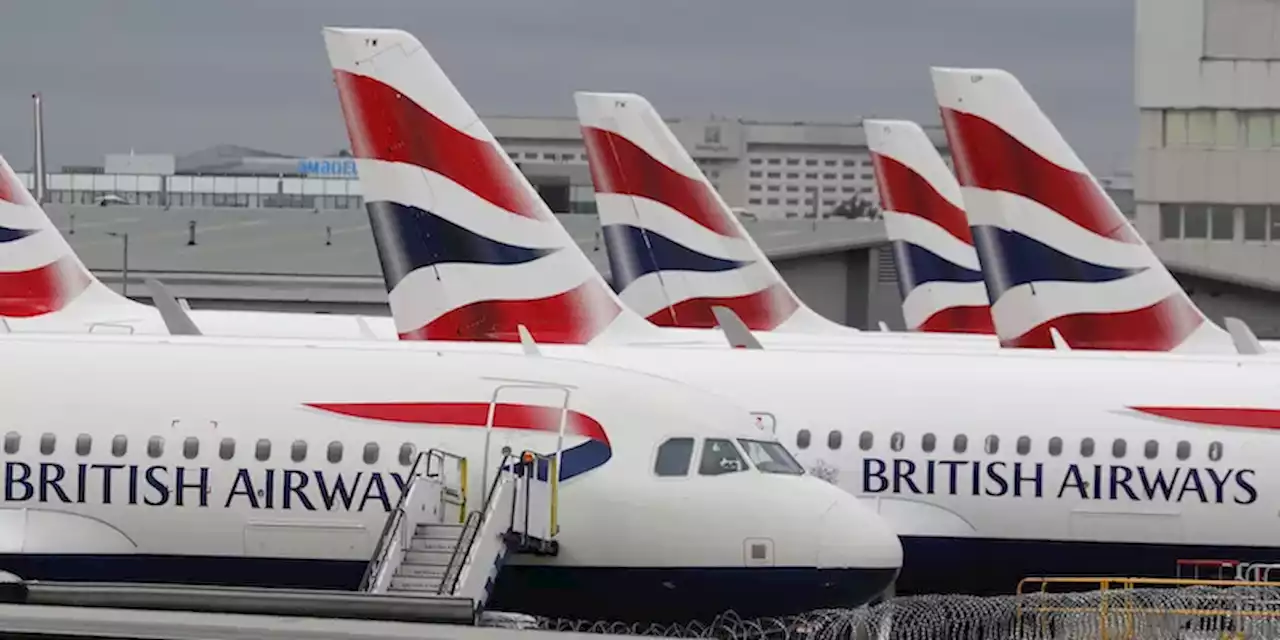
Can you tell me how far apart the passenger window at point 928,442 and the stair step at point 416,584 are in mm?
8138

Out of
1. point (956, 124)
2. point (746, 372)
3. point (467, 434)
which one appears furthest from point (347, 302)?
point (467, 434)

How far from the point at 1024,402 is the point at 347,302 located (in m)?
39.7

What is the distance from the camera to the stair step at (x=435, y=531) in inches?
909

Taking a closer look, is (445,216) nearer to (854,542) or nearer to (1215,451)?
(1215,451)

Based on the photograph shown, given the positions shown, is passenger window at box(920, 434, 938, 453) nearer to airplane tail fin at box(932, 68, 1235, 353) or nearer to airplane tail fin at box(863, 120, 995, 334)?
airplane tail fin at box(932, 68, 1235, 353)

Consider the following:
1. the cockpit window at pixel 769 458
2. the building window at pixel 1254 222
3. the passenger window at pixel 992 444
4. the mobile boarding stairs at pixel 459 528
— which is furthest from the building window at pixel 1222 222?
the mobile boarding stairs at pixel 459 528

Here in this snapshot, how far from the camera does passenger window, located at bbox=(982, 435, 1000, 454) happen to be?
93.1ft

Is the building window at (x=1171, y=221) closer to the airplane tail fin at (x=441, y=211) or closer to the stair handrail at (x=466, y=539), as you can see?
the airplane tail fin at (x=441, y=211)

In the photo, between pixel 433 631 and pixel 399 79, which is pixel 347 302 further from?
pixel 433 631

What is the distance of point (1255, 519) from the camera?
2820 cm

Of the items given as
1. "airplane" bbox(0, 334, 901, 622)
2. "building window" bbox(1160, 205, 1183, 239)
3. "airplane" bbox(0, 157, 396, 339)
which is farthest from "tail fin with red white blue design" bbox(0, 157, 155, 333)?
"building window" bbox(1160, 205, 1183, 239)

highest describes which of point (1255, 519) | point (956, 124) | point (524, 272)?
point (956, 124)

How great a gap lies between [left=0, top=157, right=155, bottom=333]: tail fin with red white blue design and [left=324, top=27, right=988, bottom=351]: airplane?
410 inches

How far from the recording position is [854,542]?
23.2 metres
